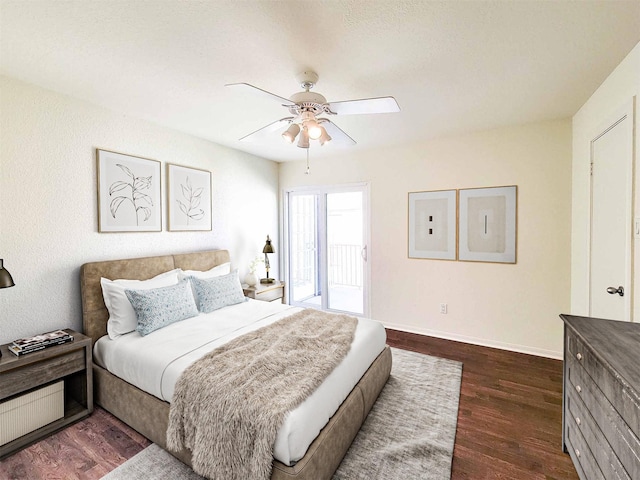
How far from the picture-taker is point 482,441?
1954 mm

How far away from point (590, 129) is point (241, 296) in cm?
365

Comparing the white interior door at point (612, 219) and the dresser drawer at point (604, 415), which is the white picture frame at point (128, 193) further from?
the white interior door at point (612, 219)

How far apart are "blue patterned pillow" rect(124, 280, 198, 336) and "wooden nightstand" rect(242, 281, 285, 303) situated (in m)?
1.06

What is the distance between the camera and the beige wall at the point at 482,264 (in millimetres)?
3088

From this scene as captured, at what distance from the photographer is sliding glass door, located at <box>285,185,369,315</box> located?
172 inches

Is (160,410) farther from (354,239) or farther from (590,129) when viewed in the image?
(590,129)

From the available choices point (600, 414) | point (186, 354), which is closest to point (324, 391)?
point (186, 354)

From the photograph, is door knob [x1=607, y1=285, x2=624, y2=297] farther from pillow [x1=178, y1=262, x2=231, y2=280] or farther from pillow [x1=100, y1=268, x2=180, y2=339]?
pillow [x1=100, y1=268, x2=180, y2=339]

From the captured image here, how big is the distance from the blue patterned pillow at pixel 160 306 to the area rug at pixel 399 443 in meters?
0.89

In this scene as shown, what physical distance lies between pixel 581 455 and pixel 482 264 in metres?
2.18

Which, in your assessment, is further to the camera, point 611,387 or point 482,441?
point 482,441

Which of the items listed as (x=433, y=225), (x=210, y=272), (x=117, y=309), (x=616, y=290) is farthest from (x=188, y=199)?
(x=616, y=290)

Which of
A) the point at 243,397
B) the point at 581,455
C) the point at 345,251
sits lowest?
the point at 581,455

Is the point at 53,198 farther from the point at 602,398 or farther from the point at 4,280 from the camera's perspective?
the point at 602,398
